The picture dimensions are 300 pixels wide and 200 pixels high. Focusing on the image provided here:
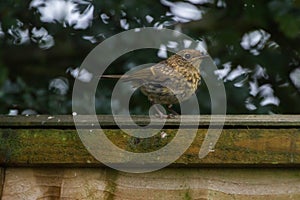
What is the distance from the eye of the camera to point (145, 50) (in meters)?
2.78

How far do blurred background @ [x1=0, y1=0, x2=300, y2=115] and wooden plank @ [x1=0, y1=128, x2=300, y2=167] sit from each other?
4.60 ft

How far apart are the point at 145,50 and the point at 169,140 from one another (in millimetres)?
1566

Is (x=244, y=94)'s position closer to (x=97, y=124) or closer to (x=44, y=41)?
(x=44, y=41)

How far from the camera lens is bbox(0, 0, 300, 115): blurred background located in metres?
2.72

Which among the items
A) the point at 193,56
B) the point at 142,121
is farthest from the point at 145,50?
the point at 142,121

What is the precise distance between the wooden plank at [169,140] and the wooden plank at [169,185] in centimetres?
2

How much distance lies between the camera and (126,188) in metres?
1.24


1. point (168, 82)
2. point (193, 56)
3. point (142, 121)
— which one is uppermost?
point (193, 56)

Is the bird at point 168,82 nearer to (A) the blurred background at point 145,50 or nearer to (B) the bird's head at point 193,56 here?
(B) the bird's head at point 193,56

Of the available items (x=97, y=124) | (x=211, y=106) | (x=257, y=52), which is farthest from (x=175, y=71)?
(x=257, y=52)

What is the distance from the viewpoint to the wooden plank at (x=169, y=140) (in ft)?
4.02

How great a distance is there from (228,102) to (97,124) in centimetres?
152

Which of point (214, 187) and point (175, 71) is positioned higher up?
point (175, 71)

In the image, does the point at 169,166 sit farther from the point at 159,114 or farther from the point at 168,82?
the point at 168,82
